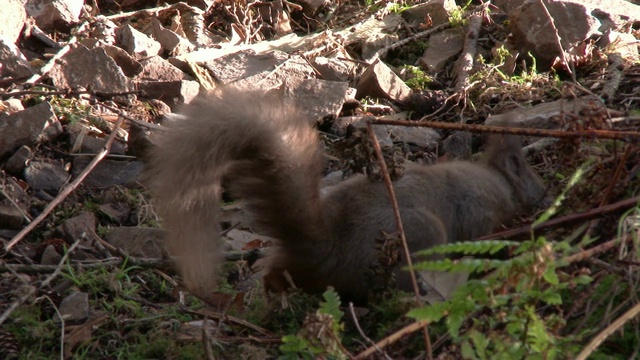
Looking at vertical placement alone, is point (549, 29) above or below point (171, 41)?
above

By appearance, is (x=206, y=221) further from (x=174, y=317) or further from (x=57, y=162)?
(x=57, y=162)

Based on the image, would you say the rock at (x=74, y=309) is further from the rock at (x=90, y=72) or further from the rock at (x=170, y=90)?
the rock at (x=170, y=90)

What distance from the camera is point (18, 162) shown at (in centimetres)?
600

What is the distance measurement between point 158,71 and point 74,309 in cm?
302

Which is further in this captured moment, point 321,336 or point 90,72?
point 90,72

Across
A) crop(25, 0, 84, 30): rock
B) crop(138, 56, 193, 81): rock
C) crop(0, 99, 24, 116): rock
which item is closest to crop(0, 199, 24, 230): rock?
crop(0, 99, 24, 116): rock

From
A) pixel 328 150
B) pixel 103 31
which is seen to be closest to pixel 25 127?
pixel 103 31

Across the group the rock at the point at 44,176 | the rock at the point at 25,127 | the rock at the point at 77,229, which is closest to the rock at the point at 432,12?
the rock at the point at 25,127

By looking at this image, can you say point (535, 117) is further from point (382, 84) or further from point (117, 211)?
point (117, 211)

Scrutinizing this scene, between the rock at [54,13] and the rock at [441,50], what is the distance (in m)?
3.11

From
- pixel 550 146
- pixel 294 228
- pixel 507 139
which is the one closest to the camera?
pixel 294 228

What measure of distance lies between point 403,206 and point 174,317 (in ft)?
4.41

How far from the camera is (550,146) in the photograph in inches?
240

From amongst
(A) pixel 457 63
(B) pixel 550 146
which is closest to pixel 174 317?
(B) pixel 550 146
